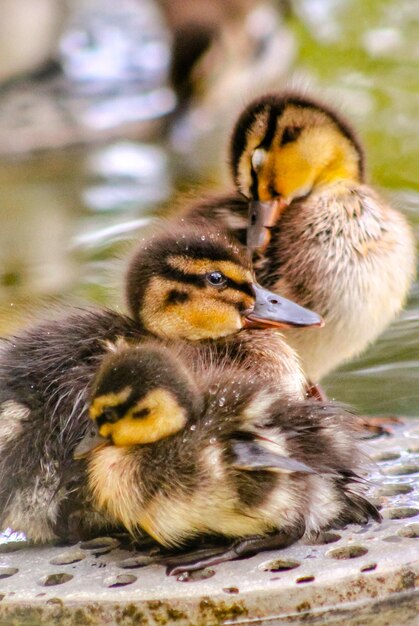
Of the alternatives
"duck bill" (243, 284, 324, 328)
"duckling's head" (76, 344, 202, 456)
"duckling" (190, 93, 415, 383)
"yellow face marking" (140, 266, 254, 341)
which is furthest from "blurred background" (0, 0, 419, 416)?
"duckling's head" (76, 344, 202, 456)

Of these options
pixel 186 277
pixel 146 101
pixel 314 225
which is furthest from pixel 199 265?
pixel 146 101

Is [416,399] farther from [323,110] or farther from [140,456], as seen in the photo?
[140,456]

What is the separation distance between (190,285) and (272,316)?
0.56ft

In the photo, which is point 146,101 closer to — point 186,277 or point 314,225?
point 314,225

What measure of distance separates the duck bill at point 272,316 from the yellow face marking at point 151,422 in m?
0.42

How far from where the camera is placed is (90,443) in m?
1.92

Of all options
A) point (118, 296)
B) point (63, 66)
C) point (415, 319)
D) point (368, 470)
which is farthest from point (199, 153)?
point (368, 470)

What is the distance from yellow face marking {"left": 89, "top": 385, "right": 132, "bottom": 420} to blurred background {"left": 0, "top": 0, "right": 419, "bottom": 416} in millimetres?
1177

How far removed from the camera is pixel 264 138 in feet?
8.51

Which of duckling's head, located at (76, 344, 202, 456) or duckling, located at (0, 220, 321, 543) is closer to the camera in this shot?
duckling's head, located at (76, 344, 202, 456)

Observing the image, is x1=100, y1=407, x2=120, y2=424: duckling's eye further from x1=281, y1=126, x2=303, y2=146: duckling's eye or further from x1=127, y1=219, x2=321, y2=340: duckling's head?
x1=281, y1=126, x2=303, y2=146: duckling's eye

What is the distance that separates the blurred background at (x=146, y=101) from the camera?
386 centimetres

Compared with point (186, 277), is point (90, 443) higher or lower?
lower

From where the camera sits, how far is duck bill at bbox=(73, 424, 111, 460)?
1.92 m
